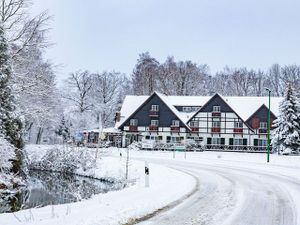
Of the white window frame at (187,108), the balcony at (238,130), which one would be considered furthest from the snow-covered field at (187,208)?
the white window frame at (187,108)

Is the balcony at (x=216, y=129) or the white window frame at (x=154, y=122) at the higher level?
the white window frame at (x=154, y=122)

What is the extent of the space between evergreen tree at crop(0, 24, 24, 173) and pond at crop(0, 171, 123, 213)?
6.48 feet

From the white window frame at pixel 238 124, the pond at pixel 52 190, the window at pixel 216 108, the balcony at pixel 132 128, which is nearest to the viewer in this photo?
the pond at pixel 52 190

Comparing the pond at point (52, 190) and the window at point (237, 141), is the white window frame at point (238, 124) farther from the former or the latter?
the pond at point (52, 190)

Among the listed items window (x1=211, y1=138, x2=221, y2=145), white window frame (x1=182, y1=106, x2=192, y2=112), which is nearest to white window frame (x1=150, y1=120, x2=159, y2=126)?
white window frame (x1=182, y1=106, x2=192, y2=112)

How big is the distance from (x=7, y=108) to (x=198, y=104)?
5050 centimetres

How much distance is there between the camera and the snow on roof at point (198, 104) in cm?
6775

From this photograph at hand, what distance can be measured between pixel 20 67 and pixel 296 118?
3494cm

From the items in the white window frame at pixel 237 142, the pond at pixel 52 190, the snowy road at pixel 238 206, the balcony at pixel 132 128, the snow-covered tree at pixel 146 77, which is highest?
the snow-covered tree at pixel 146 77

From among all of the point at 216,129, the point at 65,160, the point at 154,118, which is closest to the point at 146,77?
the point at 154,118

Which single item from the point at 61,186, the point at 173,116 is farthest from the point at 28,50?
the point at 173,116

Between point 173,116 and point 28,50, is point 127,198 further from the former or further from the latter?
point 173,116

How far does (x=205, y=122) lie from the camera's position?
222 feet

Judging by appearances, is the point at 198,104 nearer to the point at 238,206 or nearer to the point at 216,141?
the point at 216,141
